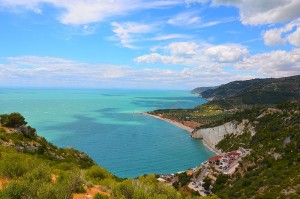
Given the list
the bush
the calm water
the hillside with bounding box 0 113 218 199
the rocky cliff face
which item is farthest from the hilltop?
the hillside with bounding box 0 113 218 199

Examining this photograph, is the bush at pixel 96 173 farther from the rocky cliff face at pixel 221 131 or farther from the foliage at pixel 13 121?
the rocky cliff face at pixel 221 131

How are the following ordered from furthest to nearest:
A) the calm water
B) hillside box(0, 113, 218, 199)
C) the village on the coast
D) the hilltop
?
the calm water
the village on the coast
the hilltop
hillside box(0, 113, 218, 199)

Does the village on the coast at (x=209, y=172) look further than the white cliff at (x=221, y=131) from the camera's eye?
No

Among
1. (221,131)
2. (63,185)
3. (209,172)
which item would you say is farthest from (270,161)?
(221,131)

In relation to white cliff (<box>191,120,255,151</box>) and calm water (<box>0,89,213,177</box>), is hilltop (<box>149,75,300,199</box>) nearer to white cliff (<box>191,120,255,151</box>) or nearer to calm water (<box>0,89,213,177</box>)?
white cliff (<box>191,120,255,151</box>)

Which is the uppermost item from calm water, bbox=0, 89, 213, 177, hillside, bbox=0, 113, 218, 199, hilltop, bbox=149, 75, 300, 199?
hillside, bbox=0, 113, 218, 199

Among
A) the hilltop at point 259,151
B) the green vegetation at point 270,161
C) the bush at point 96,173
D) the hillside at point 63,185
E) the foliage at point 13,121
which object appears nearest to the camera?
the hillside at point 63,185

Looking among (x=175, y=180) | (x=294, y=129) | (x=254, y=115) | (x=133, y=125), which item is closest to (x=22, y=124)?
(x=175, y=180)

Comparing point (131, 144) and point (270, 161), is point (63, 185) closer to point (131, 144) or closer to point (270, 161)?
point (270, 161)

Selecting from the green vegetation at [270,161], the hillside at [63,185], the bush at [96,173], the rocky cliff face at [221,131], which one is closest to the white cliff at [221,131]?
the rocky cliff face at [221,131]
